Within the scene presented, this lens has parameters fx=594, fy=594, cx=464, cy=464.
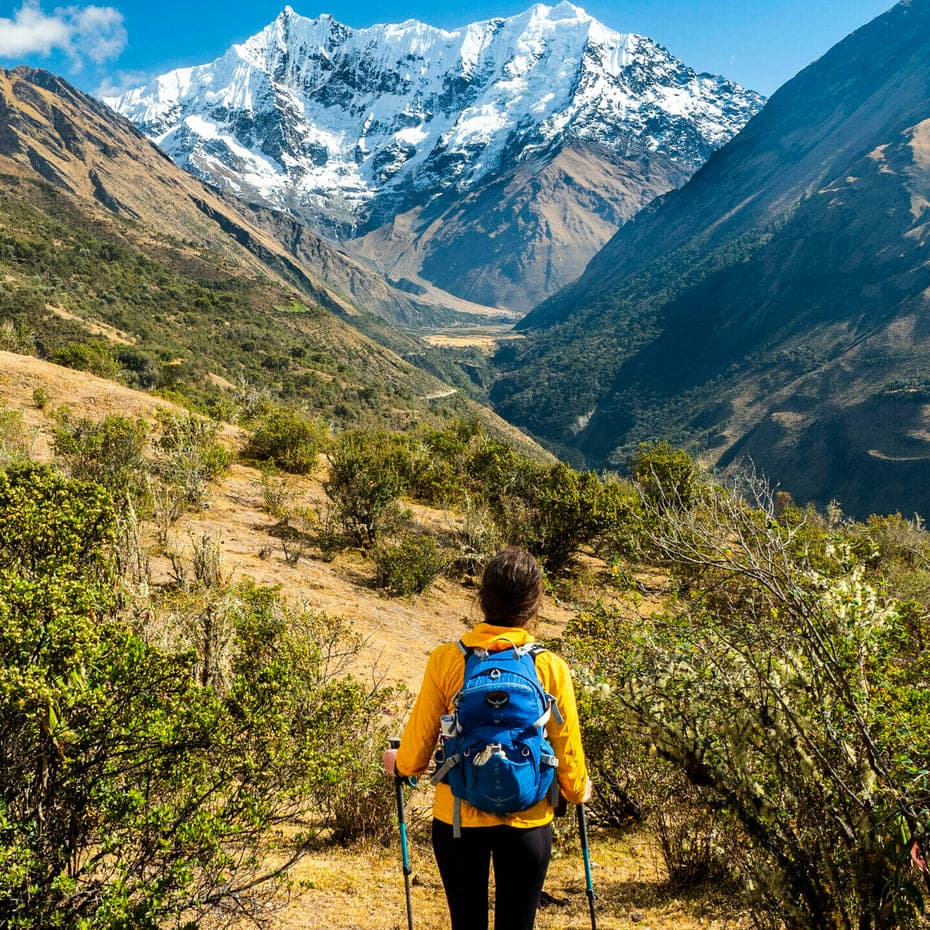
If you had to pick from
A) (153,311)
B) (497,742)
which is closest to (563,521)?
(497,742)

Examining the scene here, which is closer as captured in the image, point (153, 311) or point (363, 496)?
point (363, 496)

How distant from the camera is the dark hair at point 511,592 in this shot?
8.25ft

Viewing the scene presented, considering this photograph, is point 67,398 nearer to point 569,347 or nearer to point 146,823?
point 146,823

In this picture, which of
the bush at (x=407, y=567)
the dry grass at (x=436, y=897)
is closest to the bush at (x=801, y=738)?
the dry grass at (x=436, y=897)

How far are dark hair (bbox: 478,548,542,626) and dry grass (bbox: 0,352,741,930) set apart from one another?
1868 millimetres

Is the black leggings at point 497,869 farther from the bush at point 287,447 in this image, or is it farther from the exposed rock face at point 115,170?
the exposed rock face at point 115,170

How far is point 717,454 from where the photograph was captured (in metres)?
84.4

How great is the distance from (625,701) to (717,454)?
88.5 metres

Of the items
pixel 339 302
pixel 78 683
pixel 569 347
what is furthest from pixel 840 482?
pixel 339 302

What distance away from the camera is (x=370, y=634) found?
9.26 meters

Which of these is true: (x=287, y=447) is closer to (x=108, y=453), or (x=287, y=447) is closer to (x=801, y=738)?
(x=108, y=453)

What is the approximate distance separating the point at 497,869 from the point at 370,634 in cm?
717

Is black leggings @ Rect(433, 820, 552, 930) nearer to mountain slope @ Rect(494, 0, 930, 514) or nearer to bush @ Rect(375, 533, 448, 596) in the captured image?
bush @ Rect(375, 533, 448, 596)

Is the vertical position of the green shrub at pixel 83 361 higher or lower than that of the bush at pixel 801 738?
higher
